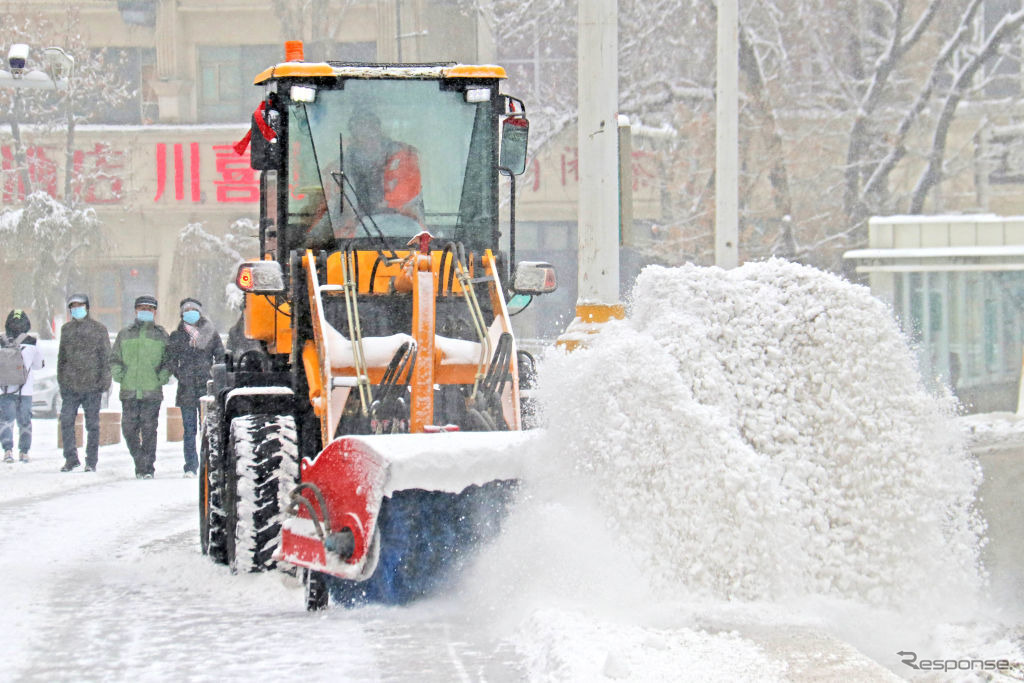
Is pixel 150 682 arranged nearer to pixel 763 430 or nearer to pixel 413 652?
pixel 413 652

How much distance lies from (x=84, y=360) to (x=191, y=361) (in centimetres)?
112

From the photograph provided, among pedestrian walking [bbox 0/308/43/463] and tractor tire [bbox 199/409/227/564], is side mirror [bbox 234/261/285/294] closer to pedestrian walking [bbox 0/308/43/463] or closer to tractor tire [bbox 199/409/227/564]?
tractor tire [bbox 199/409/227/564]

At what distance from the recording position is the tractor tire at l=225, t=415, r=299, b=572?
6805 millimetres

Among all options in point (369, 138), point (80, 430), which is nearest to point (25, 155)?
point (80, 430)

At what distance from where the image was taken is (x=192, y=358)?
1448 cm

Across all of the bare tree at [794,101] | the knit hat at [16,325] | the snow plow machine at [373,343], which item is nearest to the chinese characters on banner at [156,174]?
the bare tree at [794,101]

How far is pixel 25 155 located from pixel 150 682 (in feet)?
96.1

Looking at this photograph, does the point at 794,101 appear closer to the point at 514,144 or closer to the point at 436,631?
the point at 514,144

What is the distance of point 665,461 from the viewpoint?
581 centimetres

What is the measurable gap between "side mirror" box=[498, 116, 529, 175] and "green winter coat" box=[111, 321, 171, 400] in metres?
7.13

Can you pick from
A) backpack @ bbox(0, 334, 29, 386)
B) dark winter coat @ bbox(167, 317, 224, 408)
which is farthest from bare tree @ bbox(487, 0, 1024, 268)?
backpack @ bbox(0, 334, 29, 386)

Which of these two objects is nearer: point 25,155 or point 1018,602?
point 1018,602

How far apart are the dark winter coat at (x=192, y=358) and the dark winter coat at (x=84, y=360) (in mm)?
724

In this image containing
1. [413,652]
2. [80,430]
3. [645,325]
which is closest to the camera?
[413,652]
